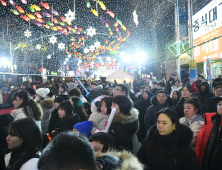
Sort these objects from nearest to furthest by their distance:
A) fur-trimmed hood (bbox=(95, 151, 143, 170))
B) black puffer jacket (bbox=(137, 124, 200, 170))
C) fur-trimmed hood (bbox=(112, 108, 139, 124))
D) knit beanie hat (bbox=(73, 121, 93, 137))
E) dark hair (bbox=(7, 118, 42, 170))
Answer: fur-trimmed hood (bbox=(95, 151, 143, 170)), dark hair (bbox=(7, 118, 42, 170)), black puffer jacket (bbox=(137, 124, 200, 170)), knit beanie hat (bbox=(73, 121, 93, 137)), fur-trimmed hood (bbox=(112, 108, 139, 124))

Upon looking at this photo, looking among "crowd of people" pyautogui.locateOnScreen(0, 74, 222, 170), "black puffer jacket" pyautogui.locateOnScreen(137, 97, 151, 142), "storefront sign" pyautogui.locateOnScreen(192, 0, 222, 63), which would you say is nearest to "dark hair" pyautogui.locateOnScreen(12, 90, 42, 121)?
"crowd of people" pyautogui.locateOnScreen(0, 74, 222, 170)

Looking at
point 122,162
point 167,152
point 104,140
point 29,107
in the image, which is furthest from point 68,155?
point 29,107

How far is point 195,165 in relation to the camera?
2.26 m

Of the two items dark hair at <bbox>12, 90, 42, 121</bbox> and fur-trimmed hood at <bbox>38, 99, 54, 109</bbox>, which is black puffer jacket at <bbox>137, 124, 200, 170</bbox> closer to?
dark hair at <bbox>12, 90, 42, 121</bbox>

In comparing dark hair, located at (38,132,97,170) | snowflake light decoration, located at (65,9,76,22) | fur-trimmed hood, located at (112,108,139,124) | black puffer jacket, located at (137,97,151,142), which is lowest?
black puffer jacket, located at (137,97,151,142)

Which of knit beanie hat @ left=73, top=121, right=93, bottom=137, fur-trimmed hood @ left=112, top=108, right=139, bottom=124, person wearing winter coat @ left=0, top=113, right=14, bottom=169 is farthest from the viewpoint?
fur-trimmed hood @ left=112, top=108, right=139, bottom=124

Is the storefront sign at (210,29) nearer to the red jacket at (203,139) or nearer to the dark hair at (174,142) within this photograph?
the red jacket at (203,139)

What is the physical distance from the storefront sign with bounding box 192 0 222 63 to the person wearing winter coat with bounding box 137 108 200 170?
11.3 m

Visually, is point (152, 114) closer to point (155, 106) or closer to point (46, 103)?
point (155, 106)

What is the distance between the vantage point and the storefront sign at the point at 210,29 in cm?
1341

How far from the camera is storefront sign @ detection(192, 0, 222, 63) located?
1341 cm

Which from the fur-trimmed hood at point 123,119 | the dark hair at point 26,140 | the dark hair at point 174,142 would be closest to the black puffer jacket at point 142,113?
the fur-trimmed hood at point 123,119

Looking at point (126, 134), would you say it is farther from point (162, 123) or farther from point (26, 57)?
point (26, 57)

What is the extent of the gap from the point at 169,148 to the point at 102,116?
1348mm
